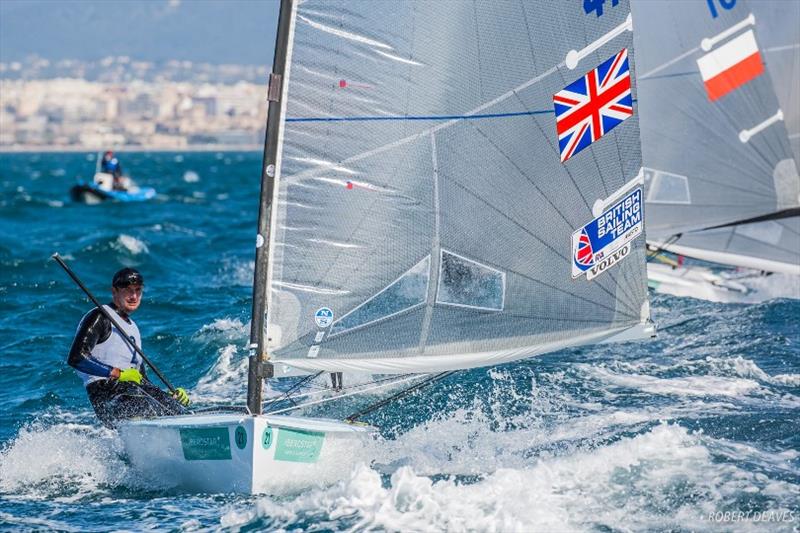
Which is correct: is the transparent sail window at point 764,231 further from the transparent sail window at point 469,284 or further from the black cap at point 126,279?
the black cap at point 126,279

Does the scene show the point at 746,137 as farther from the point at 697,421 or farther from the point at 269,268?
the point at 269,268

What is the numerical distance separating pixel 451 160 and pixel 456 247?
1.82ft

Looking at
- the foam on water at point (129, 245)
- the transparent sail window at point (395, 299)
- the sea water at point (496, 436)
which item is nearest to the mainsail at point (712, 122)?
the sea water at point (496, 436)

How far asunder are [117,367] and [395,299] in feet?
6.36

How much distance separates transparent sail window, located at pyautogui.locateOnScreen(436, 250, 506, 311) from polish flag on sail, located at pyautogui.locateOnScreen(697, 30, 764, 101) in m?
7.07

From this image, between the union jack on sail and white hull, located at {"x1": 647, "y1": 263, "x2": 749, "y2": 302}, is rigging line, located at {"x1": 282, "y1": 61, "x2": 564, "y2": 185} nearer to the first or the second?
the union jack on sail

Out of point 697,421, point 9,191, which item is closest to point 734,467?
point 697,421

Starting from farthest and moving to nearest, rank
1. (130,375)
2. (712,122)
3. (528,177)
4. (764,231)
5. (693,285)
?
1. (693,285)
2. (764,231)
3. (712,122)
4. (528,177)
5. (130,375)

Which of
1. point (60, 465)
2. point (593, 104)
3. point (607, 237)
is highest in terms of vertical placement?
point (593, 104)

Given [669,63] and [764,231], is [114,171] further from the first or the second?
[764,231]

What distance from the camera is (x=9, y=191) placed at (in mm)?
45188

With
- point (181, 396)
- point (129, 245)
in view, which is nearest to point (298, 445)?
point (181, 396)

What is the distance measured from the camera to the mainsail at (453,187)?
713 cm

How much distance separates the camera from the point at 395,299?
747cm
